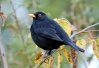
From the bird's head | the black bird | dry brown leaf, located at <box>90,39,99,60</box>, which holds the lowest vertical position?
dry brown leaf, located at <box>90,39,99,60</box>

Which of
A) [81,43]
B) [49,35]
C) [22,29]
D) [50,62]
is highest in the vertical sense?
[22,29]

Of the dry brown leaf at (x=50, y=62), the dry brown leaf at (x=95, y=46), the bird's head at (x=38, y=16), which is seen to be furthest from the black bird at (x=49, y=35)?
the dry brown leaf at (x=95, y=46)

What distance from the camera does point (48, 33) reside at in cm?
418

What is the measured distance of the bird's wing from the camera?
4086mm

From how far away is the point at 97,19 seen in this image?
22.4ft

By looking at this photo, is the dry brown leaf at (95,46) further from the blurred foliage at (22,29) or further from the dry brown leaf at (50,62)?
the blurred foliage at (22,29)

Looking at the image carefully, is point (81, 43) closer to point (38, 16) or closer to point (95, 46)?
point (95, 46)

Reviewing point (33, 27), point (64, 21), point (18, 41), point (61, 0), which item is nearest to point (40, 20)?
point (33, 27)

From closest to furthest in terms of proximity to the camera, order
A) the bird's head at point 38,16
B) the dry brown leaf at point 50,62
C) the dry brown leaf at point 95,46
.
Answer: the dry brown leaf at point 95,46 < the dry brown leaf at point 50,62 < the bird's head at point 38,16

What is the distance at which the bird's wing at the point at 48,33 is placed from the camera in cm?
409

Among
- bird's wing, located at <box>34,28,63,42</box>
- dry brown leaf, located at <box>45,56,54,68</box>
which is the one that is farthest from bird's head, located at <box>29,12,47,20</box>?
dry brown leaf, located at <box>45,56,54,68</box>

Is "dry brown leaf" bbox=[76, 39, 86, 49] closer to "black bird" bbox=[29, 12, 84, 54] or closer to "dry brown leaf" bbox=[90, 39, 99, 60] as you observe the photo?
"dry brown leaf" bbox=[90, 39, 99, 60]

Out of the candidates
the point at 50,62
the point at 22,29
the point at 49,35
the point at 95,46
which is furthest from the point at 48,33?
the point at 22,29

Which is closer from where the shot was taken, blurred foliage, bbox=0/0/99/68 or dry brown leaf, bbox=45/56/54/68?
dry brown leaf, bbox=45/56/54/68
